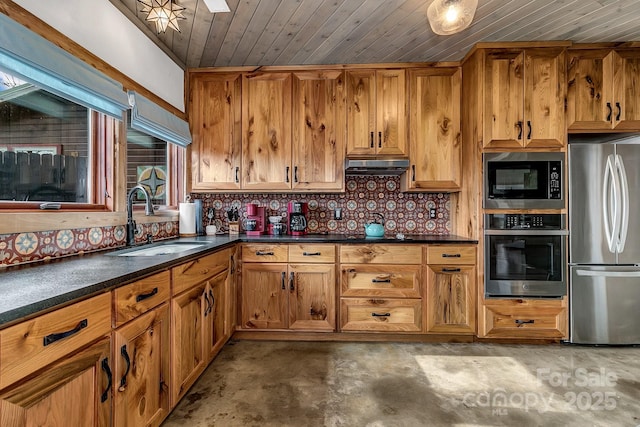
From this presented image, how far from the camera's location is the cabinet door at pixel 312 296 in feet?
8.82

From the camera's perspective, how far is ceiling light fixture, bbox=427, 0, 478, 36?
5.57 ft

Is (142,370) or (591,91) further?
(591,91)

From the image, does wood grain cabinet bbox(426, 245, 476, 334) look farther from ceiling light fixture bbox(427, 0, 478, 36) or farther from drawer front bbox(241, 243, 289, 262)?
ceiling light fixture bbox(427, 0, 478, 36)

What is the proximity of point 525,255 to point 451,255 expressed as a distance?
1.97ft

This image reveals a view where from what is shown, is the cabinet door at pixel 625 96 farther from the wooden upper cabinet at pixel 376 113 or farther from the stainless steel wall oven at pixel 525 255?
the wooden upper cabinet at pixel 376 113

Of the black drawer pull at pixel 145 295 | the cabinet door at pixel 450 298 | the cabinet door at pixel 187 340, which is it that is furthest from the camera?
the cabinet door at pixel 450 298

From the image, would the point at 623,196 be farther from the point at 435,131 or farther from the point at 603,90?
the point at 435,131

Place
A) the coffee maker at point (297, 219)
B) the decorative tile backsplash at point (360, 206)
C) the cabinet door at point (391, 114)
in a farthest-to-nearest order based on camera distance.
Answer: the decorative tile backsplash at point (360, 206) → the coffee maker at point (297, 219) → the cabinet door at point (391, 114)

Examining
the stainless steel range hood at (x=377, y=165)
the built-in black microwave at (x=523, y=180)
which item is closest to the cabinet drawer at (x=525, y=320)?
the built-in black microwave at (x=523, y=180)

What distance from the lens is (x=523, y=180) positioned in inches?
103

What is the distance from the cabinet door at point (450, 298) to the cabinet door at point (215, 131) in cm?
205

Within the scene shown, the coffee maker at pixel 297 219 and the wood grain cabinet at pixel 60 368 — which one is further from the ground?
the coffee maker at pixel 297 219

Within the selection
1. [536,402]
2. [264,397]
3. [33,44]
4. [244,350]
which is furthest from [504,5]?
[244,350]

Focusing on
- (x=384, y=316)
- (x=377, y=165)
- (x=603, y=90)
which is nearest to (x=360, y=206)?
(x=377, y=165)
